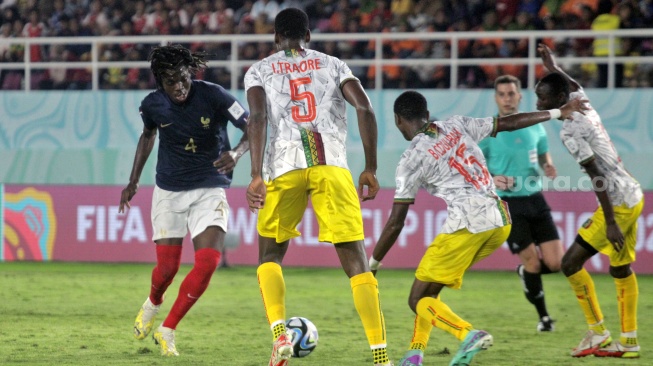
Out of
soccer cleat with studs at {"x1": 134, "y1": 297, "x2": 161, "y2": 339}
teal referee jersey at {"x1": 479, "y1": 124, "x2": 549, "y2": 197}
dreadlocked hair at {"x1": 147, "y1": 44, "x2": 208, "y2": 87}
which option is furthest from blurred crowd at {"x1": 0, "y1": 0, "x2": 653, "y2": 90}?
soccer cleat with studs at {"x1": 134, "y1": 297, "x2": 161, "y2": 339}

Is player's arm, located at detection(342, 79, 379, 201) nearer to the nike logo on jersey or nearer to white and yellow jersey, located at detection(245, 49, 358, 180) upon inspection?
white and yellow jersey, located at detection(245, 49, 358, 180)

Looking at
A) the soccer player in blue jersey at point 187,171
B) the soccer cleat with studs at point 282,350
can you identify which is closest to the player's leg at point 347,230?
the soccer cleat with studs at point 282,350

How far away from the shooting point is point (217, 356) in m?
7.00

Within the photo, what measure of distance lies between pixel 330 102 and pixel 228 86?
10685 millimetres

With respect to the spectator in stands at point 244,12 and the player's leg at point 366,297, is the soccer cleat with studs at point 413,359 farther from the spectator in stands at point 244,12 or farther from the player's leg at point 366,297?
the spectator in stands at point 244,12

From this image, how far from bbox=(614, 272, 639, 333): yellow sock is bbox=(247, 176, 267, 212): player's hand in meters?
3.10

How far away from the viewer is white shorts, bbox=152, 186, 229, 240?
7.34 metres

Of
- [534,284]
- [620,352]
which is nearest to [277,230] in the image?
[620,352]

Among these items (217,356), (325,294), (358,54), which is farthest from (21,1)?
(217,356)

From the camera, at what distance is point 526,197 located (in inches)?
352

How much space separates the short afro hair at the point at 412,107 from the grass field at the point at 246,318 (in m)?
1.69

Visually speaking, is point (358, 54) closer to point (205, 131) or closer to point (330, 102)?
point (205, 131)

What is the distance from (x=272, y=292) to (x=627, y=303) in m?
2.87

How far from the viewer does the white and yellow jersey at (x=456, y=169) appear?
6.36m
